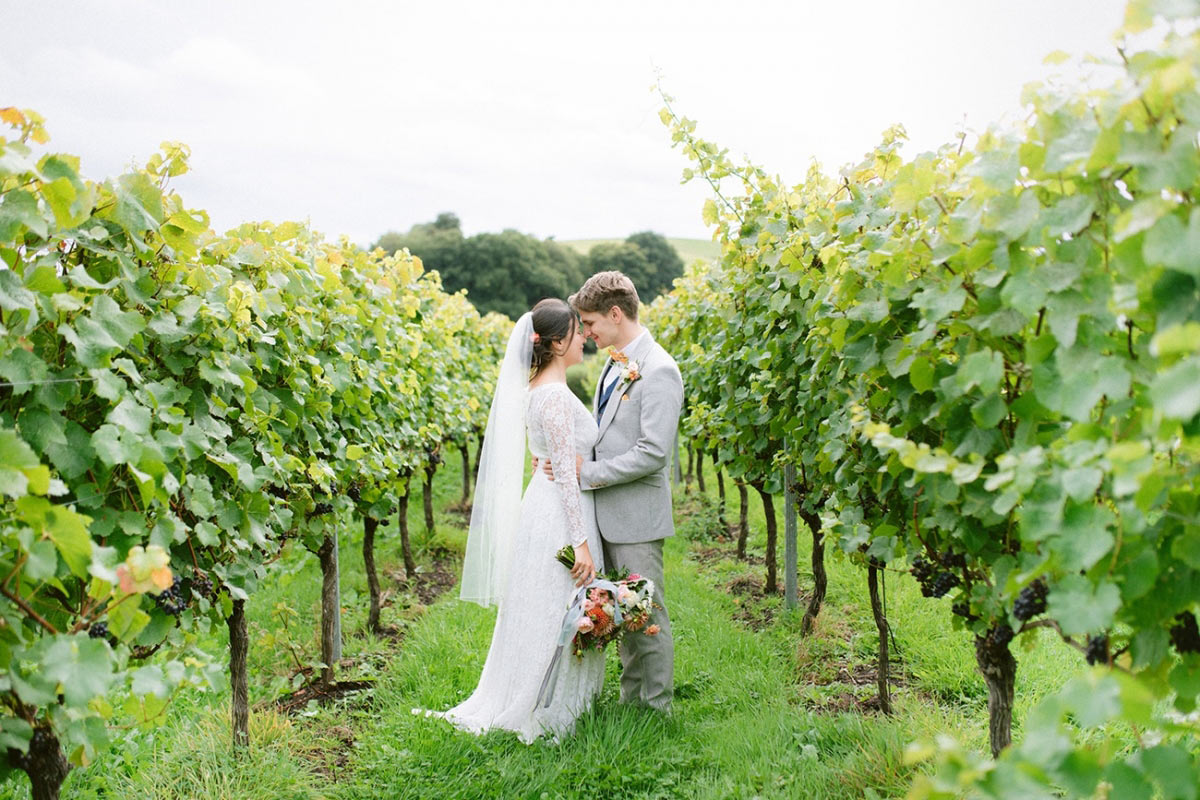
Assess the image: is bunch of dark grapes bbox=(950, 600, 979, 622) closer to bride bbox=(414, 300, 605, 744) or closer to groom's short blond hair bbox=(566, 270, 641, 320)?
bride bbox=(414, 300, 605, 744)

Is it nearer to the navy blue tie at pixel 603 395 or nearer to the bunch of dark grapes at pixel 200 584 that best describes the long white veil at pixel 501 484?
the navy blue tie at pixel 603 395

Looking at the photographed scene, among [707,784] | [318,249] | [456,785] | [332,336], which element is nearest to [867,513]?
[707,784]

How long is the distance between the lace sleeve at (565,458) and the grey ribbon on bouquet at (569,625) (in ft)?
0.76

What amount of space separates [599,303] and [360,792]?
2389mm

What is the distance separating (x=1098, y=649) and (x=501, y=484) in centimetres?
315

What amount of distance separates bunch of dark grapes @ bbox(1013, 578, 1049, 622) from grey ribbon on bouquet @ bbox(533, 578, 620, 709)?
216 cm

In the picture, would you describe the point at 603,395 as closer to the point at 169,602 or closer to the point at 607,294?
the point at 607,294

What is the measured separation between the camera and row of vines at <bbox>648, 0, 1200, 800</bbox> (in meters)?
1.19

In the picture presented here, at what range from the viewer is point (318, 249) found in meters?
4.91

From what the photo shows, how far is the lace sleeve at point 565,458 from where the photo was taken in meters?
3.90

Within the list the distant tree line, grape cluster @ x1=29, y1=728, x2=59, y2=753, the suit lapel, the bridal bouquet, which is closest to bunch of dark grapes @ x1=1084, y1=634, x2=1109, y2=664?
grape cluster @ x1=29, y1=728, x2=59, y2=753

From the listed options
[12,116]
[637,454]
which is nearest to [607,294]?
[637,454]

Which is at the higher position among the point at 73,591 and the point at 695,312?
the point at 695,312

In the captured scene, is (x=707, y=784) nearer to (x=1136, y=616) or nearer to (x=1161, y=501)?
(x=1136, y=616)
